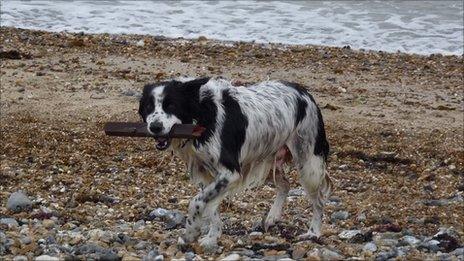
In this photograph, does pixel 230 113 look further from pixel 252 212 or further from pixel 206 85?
pixel 252 212

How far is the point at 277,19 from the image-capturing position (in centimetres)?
2377

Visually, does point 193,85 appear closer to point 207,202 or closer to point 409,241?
point 207,202

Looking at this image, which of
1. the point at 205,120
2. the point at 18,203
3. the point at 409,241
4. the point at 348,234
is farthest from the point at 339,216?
the point at 18,203

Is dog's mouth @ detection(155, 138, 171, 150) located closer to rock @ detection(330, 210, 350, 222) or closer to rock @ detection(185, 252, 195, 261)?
rock @ detection(185, 252, 195, 261)

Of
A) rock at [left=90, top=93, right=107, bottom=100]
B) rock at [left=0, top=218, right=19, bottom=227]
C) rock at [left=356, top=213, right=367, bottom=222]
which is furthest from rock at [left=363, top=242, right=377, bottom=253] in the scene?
A: rock at [left=90, top=93, right=107, bottom=100]

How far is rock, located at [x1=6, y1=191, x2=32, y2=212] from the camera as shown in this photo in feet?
26.4

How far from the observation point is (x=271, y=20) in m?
23.6

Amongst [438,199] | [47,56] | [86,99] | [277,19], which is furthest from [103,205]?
[277,19]

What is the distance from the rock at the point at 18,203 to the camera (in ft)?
26.4

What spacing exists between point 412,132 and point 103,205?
538cm

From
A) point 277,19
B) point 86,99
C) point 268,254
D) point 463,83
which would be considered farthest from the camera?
point 277,19

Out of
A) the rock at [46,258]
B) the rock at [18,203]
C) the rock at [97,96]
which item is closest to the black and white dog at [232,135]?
the rock at [46,258]

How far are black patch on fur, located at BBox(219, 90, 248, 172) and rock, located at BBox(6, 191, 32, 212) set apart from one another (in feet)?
7.42

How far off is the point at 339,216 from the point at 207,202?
1.96 metres
